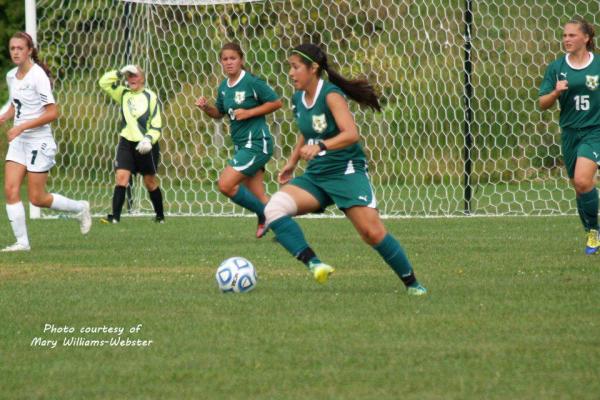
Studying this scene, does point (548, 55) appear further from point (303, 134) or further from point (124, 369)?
point (124, 369)

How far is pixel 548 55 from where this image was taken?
16.1 meters

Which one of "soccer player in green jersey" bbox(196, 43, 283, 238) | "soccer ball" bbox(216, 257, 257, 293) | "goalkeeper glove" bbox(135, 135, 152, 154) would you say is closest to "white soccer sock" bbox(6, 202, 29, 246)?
"soccer player in green jersey" bbox(196, 43, 283, 238)

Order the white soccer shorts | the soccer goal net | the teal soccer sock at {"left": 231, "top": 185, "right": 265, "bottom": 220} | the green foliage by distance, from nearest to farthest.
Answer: the white soccer shorts < the teal soccer sock at {"left": 231, "top": 185, "right": 265, "bottom": 220} < the soccer goal net < the green foliage

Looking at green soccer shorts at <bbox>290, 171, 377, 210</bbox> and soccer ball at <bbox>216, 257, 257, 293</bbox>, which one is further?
soccer ball at <bbox>216, 257, 257, 293</bbox>

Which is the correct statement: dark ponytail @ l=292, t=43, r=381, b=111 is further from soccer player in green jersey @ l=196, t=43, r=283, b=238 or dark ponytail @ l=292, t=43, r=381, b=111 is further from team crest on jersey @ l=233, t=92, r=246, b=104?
team crest on jersey @ l=233, t=92, r=246, b=104

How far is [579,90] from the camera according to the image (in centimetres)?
1005

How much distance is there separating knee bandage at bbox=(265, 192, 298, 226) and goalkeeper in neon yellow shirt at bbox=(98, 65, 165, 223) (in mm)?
6788

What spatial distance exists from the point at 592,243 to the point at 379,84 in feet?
21.3

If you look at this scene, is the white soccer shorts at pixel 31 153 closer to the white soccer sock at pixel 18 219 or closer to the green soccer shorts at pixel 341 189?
the white soccer sock at pixel 18 219

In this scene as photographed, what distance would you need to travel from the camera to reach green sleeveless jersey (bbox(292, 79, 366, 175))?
25.8ft

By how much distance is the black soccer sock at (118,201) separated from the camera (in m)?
14.6

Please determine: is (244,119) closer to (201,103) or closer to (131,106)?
(201,103)

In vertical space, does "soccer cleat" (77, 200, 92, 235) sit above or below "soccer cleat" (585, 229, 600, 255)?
below

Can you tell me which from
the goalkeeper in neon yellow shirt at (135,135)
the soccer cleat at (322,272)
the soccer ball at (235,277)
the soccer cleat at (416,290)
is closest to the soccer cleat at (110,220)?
the goalkeeper in neon yellow shirt at (135,135)
